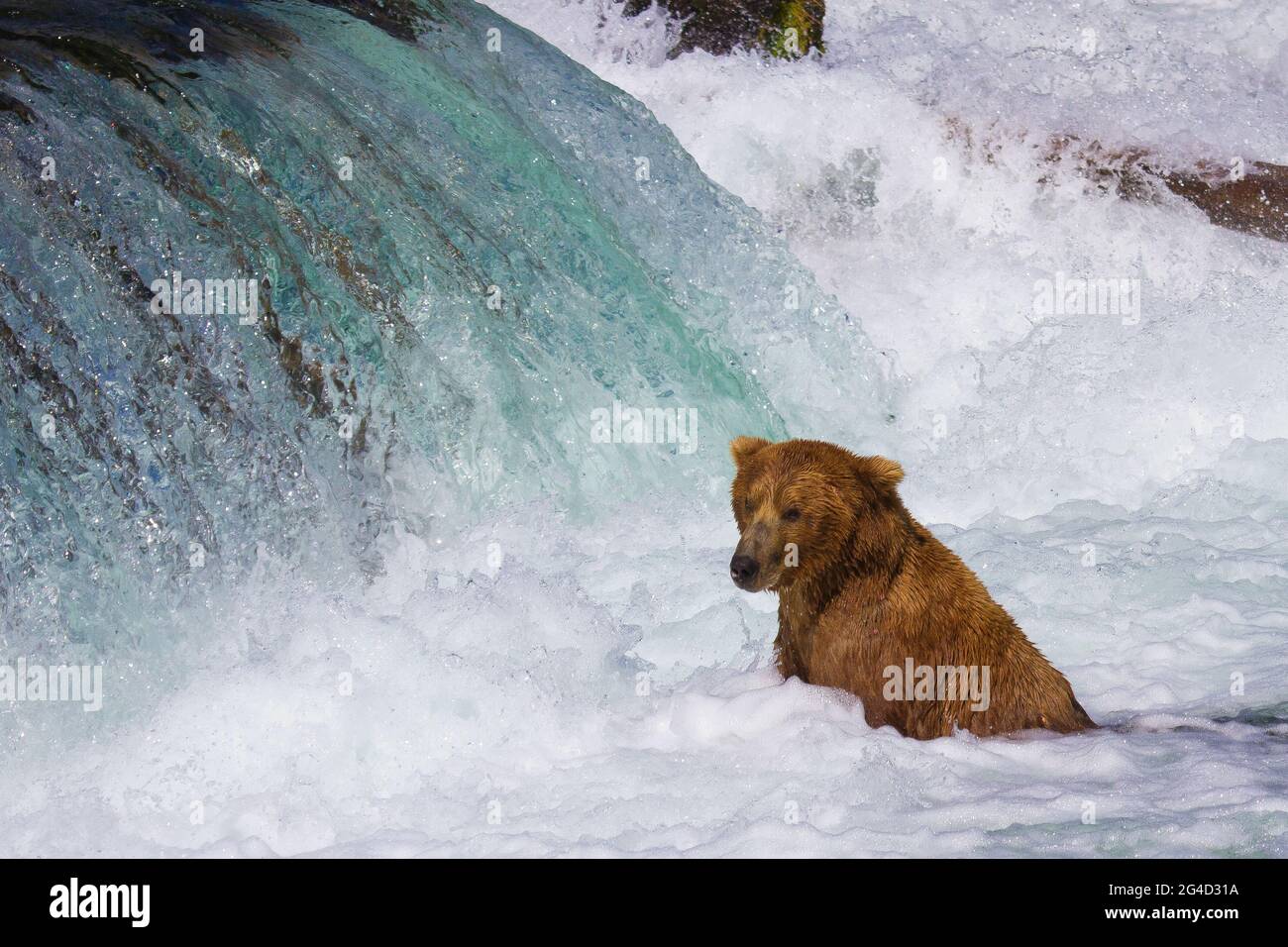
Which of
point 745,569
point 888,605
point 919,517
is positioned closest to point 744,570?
point 745,569

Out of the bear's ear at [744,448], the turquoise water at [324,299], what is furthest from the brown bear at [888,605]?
the turquoise water at [324,299]

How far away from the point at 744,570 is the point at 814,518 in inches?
9.5

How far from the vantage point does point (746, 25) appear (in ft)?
34.4

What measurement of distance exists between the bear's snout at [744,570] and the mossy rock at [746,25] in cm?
665

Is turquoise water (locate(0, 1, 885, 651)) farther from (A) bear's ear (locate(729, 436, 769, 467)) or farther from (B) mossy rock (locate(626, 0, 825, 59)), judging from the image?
(B) mossy rock (locate(626, 0, 825, 59))

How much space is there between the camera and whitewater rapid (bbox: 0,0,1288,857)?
421cm

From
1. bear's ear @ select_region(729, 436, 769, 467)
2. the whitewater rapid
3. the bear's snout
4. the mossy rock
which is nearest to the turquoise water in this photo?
the whitewater rapid

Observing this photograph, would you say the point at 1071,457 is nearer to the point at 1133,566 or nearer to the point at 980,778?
the point at 1133,566

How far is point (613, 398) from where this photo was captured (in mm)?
6773

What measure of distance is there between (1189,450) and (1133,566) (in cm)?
196

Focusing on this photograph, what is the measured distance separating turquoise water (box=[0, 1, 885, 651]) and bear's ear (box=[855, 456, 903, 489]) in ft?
7.29

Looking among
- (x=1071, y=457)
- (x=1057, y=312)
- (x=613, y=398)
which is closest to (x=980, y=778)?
(x=613, y=398)

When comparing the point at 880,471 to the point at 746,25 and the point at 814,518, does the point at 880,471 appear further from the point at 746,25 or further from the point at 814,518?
the point at 746,25

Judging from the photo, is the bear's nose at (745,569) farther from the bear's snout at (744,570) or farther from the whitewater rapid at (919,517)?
the whitewater rapid at (919,517)
